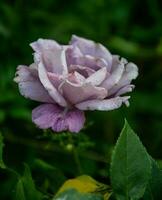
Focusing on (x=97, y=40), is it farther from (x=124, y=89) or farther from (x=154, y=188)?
(x=154, y=188)

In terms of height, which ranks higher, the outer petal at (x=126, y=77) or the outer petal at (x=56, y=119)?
the outer petal at (x=126, y=77)

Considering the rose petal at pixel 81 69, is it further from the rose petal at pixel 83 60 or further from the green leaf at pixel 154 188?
the green leaf at pixel 154 188

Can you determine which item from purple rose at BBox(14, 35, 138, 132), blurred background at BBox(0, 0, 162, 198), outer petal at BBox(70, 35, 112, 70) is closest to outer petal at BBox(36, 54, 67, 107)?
purple rose at BBox(14, 35, 138, 132)

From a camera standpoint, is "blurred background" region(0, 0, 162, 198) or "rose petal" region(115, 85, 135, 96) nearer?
"rose petal" region(115, 85, 135, 96)

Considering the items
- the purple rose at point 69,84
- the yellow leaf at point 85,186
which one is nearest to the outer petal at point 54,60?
the purple rose at point 69,84

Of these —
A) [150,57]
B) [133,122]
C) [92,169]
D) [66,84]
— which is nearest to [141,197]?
[66,84]

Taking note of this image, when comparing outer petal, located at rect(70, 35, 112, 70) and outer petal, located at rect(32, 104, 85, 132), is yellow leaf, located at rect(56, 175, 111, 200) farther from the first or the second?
outer petal, located at rect(70, 35, 112, 70)

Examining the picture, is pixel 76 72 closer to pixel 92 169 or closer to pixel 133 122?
pixel 92 169
